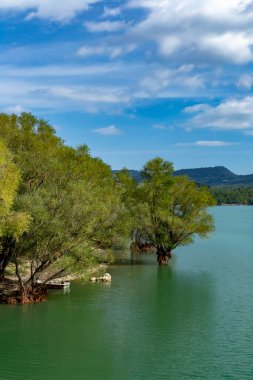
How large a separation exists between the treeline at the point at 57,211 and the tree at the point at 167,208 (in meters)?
0.14

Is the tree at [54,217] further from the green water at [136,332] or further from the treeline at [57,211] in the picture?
the green water at [136,332]

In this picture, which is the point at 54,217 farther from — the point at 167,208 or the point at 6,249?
the point at 167,208

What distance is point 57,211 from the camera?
Result: 38.8 metres

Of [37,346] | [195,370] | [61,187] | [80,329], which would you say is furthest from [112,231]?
[195,370]

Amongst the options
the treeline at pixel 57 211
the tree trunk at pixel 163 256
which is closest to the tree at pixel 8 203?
the treeline at pixel 57 211

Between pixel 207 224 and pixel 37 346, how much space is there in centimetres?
3862

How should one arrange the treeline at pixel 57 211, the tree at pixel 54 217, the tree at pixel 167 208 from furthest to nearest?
the tree at pixel 167 208, the tree at pixel 54 217, the treeline at pixel 57 211

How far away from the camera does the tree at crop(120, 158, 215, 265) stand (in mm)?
63031

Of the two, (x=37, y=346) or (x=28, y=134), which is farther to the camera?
(x=28, y=134)

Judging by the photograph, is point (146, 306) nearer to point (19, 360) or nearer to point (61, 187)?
point (61, 187)

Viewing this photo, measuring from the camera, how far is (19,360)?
1065 inches

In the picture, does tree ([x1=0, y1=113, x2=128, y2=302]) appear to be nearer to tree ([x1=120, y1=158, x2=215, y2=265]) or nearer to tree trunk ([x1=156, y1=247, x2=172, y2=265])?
tree ([x1=120, y1=158, x2=215, y2=265])

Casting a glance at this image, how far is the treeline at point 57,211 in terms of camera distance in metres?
37.2

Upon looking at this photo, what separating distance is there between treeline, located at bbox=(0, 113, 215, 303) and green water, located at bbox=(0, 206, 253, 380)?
3.86 meters
